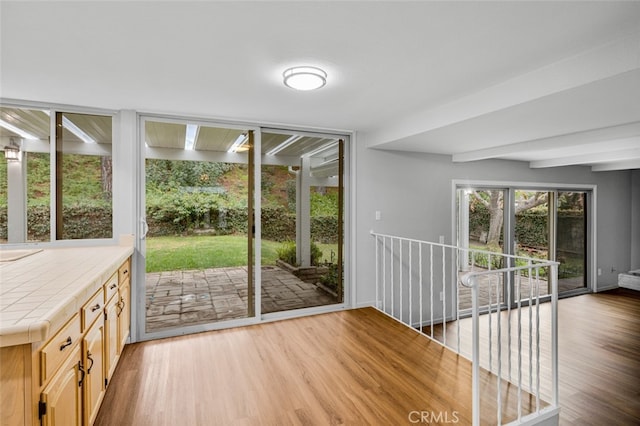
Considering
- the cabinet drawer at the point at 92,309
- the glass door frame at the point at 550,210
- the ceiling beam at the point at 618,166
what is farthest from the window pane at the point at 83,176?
the ceiling beam at the point at 618,166

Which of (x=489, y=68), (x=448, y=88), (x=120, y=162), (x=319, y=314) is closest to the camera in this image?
(x=489, y=68)

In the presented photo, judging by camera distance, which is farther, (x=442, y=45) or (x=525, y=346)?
(x=525, y=346)

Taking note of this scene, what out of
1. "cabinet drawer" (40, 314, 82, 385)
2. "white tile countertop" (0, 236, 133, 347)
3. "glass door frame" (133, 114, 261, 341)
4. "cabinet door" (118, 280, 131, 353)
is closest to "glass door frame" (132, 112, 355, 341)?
"glass door frame" (133, 114, 261, 341)

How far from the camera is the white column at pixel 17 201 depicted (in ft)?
9.11

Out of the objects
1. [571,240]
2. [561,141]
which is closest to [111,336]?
[561,141]

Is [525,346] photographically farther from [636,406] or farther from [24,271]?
[24,271]

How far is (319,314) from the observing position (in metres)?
3.81

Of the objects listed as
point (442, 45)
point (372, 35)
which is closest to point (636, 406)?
point (442, 45)

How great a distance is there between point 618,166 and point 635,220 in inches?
66.3

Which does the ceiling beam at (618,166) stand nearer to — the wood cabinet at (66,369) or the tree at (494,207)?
the tree at (494,207)

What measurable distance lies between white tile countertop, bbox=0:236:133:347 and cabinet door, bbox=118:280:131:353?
12.7 inches

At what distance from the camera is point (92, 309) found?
179 cm

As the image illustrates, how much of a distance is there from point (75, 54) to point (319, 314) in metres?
3.15

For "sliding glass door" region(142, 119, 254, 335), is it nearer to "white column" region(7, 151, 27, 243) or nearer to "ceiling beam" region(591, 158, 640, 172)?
"white column" region(7, 151, 27, 243)
